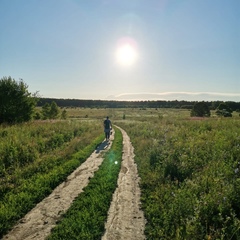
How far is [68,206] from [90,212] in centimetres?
114

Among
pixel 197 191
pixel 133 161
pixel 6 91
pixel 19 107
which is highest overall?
pixel 6 91

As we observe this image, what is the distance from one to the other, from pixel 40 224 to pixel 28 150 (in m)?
8.52

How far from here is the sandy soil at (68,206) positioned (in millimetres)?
6035

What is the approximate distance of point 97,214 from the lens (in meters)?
6.84

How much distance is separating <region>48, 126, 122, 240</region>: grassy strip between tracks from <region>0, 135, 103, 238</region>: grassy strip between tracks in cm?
144

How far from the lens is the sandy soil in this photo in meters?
6.04

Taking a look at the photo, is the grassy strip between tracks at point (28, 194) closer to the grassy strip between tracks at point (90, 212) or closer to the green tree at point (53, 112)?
the grassy strip between tracks at point (90, 212)

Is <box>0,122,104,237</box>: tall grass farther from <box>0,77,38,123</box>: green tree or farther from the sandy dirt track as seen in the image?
<box>0,77,38,123</box>: green tree

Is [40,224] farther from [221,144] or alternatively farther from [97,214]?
[221,144]

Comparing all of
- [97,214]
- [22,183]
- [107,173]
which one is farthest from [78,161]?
[97,214]

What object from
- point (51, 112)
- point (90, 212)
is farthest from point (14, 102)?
point (90, 212)

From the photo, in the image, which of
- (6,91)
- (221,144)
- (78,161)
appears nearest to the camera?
(221,144)

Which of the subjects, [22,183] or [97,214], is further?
[22,183]

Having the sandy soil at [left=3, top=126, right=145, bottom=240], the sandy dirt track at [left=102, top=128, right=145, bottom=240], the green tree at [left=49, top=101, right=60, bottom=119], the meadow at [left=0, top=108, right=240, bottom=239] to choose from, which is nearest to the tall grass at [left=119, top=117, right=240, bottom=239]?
the meadow at [left=0, top=108, right=240, bottom=239]
